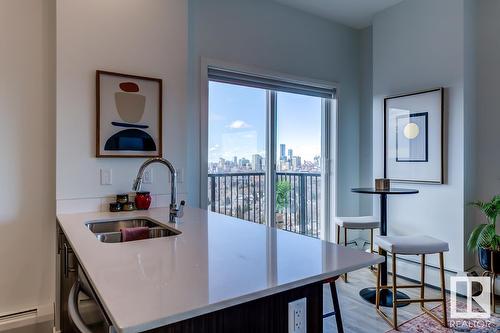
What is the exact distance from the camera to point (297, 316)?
102 centimetres

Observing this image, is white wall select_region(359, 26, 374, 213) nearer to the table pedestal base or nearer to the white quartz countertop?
the table pedestal base

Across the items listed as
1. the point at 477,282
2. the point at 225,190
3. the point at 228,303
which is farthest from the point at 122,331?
the point at 477,282

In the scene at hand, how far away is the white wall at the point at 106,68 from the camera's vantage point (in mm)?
2166

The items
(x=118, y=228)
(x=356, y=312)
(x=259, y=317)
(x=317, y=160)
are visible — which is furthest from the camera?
(x=317, y=160)

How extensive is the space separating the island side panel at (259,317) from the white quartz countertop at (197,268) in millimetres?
64

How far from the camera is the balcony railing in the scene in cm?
324

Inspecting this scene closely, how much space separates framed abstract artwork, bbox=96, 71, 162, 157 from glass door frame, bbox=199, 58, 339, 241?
0.55 meters

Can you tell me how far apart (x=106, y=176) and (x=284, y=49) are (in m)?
2.24

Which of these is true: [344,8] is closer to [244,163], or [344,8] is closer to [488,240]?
[244,163]

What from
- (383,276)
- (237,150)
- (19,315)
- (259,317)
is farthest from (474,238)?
(19,315)

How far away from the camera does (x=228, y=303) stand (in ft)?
2.71

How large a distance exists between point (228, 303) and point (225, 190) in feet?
8.05

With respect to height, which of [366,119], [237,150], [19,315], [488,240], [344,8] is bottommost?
[19,315]

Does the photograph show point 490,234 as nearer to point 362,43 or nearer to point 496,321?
point 496,321
